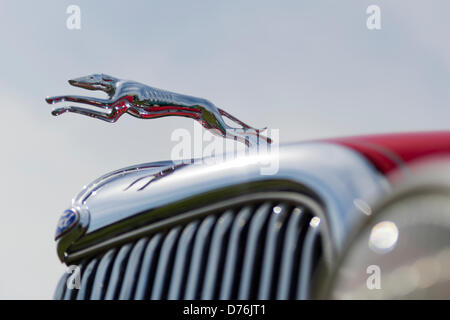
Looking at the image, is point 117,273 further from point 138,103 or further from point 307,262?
point 138,103

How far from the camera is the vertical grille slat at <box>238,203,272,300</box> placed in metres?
1.96

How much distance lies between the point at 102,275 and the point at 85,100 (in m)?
1.12

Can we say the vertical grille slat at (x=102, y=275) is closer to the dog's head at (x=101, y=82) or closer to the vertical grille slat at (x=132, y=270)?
the vertical grille slat at (x=132, y=270)

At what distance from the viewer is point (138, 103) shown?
3.32 metres

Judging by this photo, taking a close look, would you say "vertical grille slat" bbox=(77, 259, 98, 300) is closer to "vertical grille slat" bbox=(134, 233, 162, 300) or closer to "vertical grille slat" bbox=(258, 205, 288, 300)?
"vertical grille slat" bbox=(134, 233, 162, 300)

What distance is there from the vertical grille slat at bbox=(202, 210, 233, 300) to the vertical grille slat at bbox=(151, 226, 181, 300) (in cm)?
23

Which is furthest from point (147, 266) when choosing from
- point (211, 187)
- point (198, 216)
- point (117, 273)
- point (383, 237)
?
point (383, 237)

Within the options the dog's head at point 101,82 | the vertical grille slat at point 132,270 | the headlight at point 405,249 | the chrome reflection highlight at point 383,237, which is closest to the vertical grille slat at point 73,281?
the vertical grille slat at point 132,270

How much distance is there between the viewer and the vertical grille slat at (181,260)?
2.20 meters

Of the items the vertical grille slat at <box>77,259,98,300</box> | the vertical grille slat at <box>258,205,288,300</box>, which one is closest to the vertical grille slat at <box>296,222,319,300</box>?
the vertical grille slat at <box>258,205,288,300</box>

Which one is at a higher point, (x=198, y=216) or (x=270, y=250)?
(x=198, y=216)

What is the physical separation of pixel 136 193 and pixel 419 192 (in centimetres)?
132
